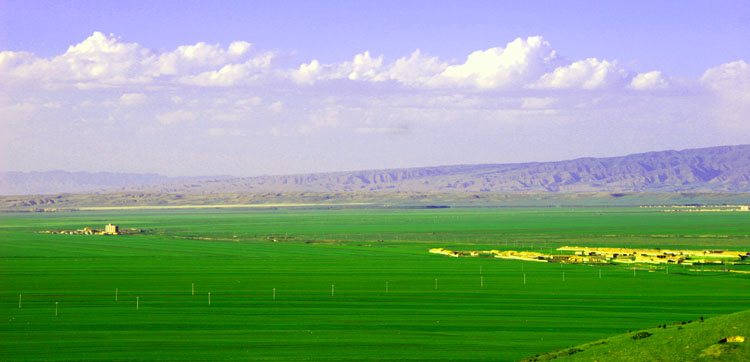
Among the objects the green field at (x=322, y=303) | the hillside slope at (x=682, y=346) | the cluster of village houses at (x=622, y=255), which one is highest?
the hillside slope at (x=682, y=346)

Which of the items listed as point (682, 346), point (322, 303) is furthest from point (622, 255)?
point (682, 346)

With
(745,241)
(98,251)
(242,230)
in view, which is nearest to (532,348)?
(98,251)

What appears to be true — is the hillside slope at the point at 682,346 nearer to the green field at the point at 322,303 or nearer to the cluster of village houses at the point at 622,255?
the green field at the point at 322,303

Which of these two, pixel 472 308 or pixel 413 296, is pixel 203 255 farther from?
pixel 472 308

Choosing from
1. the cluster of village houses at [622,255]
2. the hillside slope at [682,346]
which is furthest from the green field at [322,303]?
the hillside slope at [682,346]

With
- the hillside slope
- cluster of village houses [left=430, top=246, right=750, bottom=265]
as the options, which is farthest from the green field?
the hillside slope

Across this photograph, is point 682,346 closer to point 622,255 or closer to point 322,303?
point 322,303
